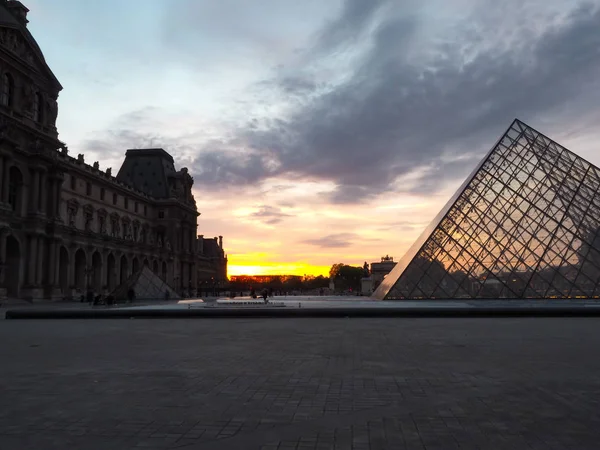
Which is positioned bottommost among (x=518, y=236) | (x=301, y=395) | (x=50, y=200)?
(x=301, y=395)

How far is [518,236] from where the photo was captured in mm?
27828

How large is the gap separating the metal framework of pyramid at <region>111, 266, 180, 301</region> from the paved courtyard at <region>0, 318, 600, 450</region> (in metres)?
23.7

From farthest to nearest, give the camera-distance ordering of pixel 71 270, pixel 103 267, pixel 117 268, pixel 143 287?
1. pixel 117 268
2. pixel 103 267
3. pixel 71 270
4. pixel 143 287

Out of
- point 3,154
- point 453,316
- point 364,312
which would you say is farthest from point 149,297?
point 453,316

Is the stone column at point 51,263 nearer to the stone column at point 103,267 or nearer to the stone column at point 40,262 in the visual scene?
the stone column at point 40,262

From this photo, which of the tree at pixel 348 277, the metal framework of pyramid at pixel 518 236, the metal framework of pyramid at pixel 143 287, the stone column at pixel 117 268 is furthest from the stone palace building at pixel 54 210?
the tree at pixel 348 277

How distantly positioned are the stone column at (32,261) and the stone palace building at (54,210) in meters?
0.07

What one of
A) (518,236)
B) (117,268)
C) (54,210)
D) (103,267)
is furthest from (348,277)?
(518,236)

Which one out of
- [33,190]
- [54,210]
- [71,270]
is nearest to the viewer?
[33,190]

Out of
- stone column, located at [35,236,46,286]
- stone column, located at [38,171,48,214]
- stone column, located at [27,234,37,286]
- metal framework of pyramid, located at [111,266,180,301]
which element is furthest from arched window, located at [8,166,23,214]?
metal framework of pyramid, located at [111,266,180,301]

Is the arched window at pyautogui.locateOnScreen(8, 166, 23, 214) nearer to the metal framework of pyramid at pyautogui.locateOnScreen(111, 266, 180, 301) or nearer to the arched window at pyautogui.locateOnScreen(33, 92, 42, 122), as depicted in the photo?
the arched window at pyautogui.locateOnScreen(33, 92, 42, 122)

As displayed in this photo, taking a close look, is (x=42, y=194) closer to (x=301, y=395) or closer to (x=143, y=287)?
(x=143, y=287)

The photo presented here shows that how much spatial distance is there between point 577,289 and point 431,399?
78.0ft

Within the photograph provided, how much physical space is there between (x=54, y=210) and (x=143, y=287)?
11.8 m
